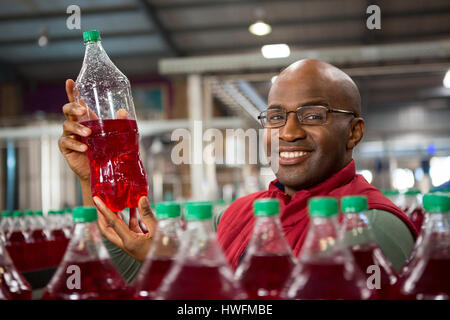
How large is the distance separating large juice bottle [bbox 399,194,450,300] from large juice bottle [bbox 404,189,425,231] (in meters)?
1.48

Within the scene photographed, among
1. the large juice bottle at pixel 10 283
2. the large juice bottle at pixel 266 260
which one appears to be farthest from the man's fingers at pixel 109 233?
the large juice bottle at pixel 266 260

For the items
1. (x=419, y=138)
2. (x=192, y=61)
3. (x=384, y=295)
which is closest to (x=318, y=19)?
(x=192, y=61)

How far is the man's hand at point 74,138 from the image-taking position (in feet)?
3.94

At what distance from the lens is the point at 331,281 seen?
2.16 ft

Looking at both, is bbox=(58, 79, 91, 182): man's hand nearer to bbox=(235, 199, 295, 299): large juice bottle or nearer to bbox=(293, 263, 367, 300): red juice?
bbox=(235, 199, 295, 299): large juice bottle

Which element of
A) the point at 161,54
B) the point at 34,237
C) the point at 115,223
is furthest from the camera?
the point at 161,54

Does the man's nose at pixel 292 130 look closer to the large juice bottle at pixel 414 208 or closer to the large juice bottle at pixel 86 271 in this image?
the large juice bottle at pixel 86 271

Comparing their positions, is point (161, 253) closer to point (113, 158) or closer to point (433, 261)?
point (433, 261)

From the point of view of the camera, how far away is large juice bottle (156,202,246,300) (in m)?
0.65

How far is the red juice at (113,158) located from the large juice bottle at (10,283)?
48 centimetres

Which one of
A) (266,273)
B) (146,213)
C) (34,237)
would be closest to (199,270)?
(266,273)

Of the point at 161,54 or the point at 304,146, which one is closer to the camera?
the point at 304,146

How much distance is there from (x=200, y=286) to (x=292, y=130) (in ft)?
2.62

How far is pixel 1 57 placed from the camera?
10555 millimetres
